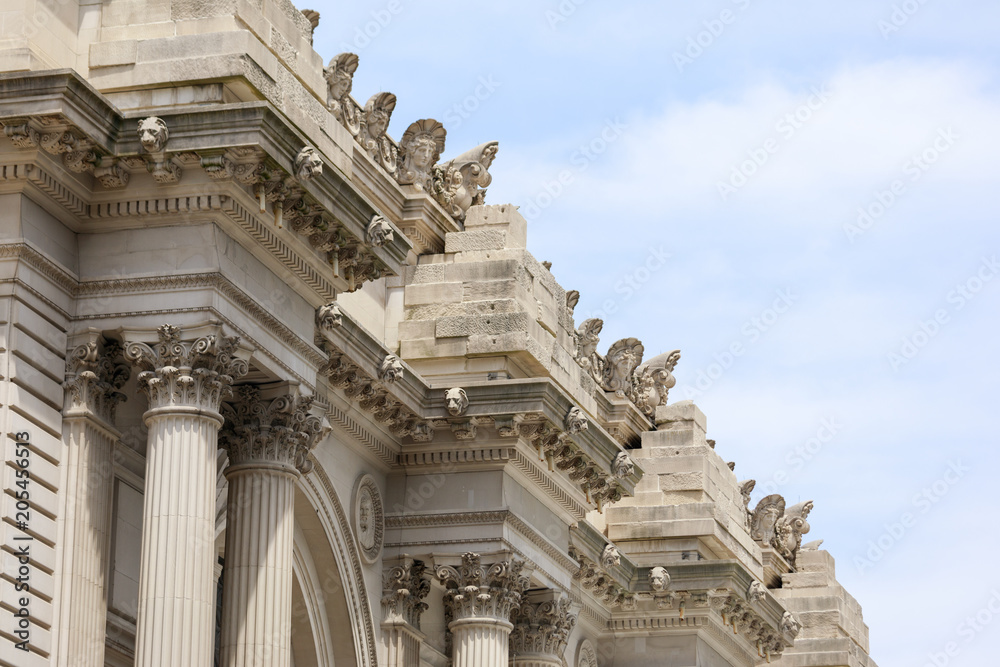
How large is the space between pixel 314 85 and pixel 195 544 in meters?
8.00

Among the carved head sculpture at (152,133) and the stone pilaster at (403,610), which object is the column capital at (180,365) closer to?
the carved head sculpture at (152,133)

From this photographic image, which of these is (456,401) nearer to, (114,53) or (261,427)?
(261,427)

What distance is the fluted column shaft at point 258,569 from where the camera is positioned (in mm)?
28109

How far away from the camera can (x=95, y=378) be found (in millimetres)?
27344

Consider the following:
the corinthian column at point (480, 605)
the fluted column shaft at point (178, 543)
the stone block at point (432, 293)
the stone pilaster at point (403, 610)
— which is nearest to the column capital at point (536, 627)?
the corinthian column at point (480, 605)

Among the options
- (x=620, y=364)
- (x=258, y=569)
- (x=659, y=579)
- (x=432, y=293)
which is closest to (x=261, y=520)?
(x=258, y=569)

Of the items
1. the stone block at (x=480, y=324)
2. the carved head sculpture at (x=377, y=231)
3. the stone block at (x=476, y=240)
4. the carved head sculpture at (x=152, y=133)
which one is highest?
the stone block at (x=476, y=240)

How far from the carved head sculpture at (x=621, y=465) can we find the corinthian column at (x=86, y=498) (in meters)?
14.0

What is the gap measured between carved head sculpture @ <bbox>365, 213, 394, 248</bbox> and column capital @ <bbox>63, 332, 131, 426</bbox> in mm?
4313

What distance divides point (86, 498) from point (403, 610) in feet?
37.1

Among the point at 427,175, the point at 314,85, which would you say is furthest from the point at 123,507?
the point at 427,175

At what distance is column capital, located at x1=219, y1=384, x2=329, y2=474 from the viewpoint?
29438 millimetres

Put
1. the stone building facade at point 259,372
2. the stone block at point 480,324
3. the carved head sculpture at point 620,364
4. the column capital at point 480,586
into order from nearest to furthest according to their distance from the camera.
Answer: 1. the stone building facade at point 259,372
2. the column capital at point 480,586
3. the stone block at point 480,324
4. the carved head sculpture at point 620,364

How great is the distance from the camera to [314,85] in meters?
31.3
